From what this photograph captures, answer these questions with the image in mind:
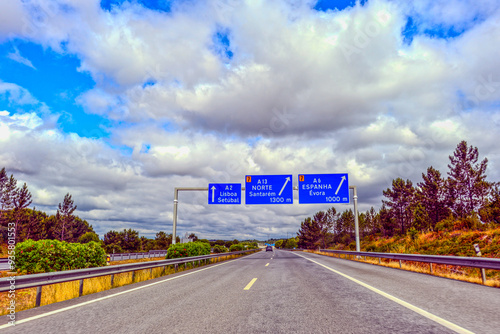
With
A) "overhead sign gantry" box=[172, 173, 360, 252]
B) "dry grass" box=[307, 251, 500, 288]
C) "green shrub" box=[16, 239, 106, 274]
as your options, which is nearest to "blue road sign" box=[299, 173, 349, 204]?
"overhead sign gantry" box=[172, 173, 360, 252]

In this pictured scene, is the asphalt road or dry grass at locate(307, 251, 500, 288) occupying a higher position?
the asphalt road

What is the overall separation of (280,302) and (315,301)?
70 cm

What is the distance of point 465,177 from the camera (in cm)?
4169

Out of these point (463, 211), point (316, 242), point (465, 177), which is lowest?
point (316, 242)

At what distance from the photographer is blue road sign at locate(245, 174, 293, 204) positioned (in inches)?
930

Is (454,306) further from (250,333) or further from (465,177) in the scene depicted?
(465,177)

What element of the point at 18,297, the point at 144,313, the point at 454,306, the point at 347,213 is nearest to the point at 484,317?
the point at 454,306

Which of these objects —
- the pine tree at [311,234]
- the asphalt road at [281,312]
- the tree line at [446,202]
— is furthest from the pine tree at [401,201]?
the asphalt road at [281,312]

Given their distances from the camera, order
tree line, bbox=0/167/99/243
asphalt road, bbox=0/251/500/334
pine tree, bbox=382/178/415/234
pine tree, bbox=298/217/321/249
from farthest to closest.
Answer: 1. pine tree, bbox=298/217/321/249
2. pine tree, bbox=382/178/415/234
3. tree line, bbox=0/167/99/243
4. asphalt road, bbox=0/251/500/334

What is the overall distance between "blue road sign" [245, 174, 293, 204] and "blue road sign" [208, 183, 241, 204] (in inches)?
30.0

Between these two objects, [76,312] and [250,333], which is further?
[76,312]

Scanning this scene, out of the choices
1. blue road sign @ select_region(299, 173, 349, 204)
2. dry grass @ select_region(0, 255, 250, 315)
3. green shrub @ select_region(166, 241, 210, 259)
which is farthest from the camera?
blue road sign @ select_region(299, 173, 349, 204)

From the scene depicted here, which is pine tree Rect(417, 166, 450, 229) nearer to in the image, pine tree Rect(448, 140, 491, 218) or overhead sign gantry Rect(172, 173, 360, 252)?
pine tree Rect(448, 140, 491, 218)

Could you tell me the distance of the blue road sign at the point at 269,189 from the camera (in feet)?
77.5
